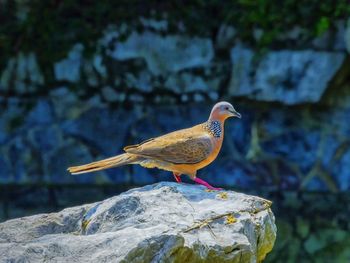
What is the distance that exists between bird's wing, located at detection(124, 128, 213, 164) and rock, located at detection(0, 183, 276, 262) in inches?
23.1

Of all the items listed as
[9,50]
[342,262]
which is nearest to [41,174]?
[9,50]

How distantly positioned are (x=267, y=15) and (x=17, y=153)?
262 centimetres

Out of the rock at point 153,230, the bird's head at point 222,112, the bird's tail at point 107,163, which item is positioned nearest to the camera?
the rock at point 153,230

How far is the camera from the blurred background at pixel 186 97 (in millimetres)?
9766

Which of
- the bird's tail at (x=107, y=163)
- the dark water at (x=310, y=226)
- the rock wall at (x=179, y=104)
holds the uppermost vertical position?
the bird's tail at (x=107, y=163)

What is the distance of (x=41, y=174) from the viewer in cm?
1040

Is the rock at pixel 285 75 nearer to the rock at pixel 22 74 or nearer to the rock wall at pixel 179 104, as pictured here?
the rock wall at pixel 179 104

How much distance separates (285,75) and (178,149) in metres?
3.68

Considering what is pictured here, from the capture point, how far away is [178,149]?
6266 mm

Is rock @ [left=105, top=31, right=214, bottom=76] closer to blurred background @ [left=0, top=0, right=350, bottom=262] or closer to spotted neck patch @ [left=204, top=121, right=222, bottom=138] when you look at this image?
blurred background @ [left=0, top=0, right=350, bottom=262]

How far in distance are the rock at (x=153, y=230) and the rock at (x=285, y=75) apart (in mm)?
4177

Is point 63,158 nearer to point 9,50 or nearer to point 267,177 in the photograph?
point 9,50

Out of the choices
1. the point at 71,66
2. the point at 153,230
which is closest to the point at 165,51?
the point at 71,66

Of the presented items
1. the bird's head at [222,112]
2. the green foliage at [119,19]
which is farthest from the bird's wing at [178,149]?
the green foliage at [119,19]
